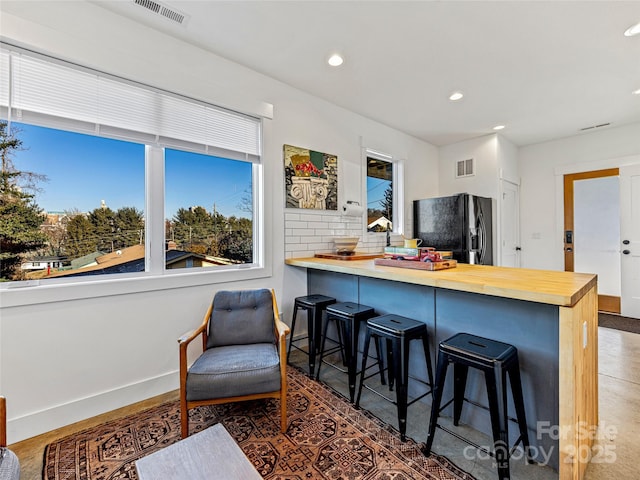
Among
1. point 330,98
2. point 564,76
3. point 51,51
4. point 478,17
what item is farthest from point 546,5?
point 51,51

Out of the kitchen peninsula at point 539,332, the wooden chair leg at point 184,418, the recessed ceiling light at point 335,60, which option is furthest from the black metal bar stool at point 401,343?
the recessed ceiling light at point 335,60

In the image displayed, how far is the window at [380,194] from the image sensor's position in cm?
404

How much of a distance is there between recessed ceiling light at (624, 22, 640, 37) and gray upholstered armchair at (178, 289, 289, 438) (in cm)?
345

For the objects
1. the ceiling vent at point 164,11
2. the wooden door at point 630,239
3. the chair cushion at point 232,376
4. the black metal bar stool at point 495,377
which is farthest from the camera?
the wooden door at point 630,239

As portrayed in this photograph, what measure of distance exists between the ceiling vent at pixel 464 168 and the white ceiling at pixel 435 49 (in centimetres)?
106

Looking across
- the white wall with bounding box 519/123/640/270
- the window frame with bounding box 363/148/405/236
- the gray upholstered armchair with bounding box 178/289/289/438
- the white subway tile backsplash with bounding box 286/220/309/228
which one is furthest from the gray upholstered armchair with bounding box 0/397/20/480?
the white wall with bounding box 519/123/640/270

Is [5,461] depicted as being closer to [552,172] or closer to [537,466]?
[537,466]

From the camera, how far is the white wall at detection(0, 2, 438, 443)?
177cm

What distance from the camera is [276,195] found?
2.95 meters

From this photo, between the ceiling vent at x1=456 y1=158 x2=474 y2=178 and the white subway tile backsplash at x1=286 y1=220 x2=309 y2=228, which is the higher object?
the ceiling vent at x1=456 y1=158 x2=474 y2=178

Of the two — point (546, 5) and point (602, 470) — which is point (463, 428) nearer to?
point (602, 470)

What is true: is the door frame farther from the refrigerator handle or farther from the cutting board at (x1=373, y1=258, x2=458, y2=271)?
the cutting board at (x1=373, y1=258, x2=458, y2=271)

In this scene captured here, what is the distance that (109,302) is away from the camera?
6.75 feet

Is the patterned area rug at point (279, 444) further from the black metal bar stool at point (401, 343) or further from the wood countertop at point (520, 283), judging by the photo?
the wood countertop at point (520, 283)
